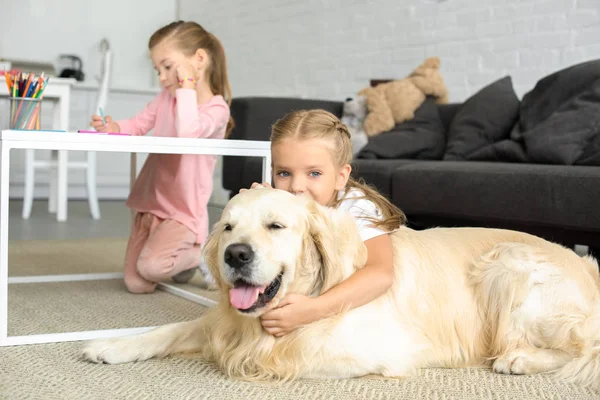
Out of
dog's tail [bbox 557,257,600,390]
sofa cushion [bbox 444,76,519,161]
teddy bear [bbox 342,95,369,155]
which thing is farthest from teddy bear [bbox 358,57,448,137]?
dog's tail [bbox 557,257,600,390]

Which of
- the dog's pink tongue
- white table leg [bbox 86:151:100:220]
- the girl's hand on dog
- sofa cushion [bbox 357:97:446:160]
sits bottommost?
white table leg [bbox 86:151:100:220]

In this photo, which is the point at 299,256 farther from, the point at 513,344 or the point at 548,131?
the point at 548,131

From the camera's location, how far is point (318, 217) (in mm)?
1388

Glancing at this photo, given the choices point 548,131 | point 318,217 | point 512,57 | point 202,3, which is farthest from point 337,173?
point 202,3

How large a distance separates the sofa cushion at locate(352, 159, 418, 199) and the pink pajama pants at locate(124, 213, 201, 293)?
3.33 ft

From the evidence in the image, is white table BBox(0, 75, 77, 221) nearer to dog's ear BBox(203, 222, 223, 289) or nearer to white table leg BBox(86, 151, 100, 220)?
white table leg BBox(86, 151, 100, 220)

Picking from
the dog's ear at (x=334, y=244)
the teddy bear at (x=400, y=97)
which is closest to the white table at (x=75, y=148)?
the dog's ear at (x=334, y=244)

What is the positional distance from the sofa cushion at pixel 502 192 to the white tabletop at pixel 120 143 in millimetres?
1068

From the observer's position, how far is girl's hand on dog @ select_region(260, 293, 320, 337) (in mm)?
1359

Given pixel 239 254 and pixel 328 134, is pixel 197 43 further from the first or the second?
pixel 239 254

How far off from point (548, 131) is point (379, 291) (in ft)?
5.82

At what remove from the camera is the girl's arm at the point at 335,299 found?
1364mm

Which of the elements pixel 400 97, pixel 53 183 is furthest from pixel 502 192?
pixel 53 183

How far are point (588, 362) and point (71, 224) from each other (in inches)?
136
